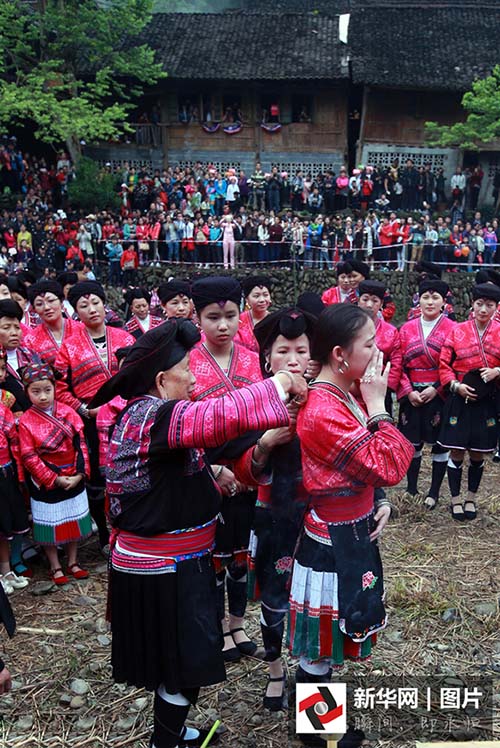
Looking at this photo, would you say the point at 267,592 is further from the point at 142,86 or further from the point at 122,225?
the point at 142,86

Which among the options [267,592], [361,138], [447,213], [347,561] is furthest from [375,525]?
[361,138]

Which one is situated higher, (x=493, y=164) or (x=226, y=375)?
(x=493, y=164)

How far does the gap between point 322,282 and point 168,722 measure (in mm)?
16088

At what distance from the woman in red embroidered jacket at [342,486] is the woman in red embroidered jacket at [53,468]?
8.70 feet

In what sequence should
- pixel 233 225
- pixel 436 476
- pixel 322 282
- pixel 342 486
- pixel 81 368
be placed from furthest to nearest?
pixel 233 225, pixel 322 282, pixel 436 476, pixel 81 368, pixel 342 486

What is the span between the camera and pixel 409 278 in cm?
1750

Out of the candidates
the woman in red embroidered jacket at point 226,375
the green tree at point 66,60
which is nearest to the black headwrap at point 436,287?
the woman in red embroidered jacket at point 226,375

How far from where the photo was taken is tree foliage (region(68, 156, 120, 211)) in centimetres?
2203

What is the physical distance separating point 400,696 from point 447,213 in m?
21.9

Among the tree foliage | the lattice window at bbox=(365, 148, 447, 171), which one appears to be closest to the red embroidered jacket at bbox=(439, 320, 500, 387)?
the tree foliage

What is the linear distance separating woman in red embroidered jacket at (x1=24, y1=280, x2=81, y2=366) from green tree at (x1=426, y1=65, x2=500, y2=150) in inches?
781

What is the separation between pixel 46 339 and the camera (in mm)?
5934

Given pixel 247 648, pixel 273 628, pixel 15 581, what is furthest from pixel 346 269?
pixel 273 628

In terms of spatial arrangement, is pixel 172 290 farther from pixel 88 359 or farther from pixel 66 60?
pixel 66 60
